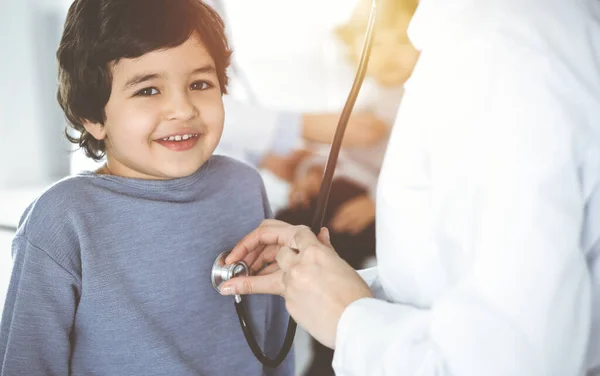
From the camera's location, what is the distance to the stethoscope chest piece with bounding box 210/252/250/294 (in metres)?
0.81

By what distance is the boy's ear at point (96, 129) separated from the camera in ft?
2.85

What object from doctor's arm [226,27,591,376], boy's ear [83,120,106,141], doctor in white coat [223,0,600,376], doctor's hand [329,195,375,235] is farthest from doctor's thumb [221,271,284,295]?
doctor's hand [329,195,375,235]

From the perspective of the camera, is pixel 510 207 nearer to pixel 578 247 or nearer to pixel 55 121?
pixel 578 247

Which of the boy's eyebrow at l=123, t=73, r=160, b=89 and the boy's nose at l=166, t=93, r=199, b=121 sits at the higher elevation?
the boy's eyebrow at l=123, t=73, r=160, b=89

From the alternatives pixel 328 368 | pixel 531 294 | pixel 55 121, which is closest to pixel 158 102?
pixel 531 294

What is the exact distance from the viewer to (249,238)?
792 mm

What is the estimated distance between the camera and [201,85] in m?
0.89

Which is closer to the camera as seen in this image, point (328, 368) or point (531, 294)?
point (531, 294)

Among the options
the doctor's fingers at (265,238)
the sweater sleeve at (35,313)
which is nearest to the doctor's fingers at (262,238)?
the doctor's fingers at (265,238)

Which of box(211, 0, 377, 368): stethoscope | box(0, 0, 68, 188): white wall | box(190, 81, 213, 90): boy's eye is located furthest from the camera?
box(0, 0, 68, 188): white wall

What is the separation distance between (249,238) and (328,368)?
683 millimetres

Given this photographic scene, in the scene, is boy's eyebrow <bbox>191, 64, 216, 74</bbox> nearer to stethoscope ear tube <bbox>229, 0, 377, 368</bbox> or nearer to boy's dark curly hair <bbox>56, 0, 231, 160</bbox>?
boy's dark curly hair <bbox>56, 0, 231, 160</bbox>

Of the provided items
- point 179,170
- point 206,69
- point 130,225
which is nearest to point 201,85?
point 206,69

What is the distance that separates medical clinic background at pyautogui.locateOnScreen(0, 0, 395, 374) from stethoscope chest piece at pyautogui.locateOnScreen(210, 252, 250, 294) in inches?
15.7
